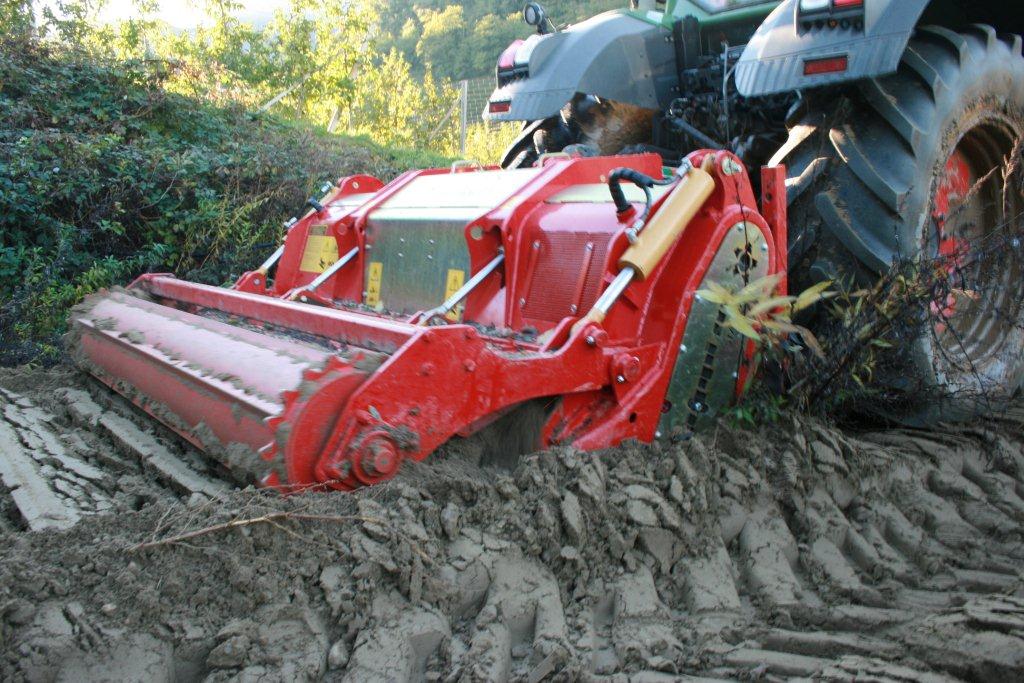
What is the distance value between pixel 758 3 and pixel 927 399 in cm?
244

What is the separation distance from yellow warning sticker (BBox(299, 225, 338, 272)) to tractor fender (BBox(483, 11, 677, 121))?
106cm

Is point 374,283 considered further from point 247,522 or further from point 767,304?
point 247,522

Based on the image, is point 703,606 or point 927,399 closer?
point 703,606

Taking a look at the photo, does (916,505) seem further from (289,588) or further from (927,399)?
(289,588)

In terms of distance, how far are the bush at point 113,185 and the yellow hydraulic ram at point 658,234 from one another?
359 centimetres

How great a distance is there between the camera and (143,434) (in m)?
2.95

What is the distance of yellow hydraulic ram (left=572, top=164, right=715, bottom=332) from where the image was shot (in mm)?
2830

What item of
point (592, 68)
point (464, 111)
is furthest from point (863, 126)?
point (464, 111)

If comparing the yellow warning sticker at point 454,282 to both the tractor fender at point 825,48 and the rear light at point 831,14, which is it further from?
the rear light at point 831,14

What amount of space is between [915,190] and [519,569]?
7.01ft

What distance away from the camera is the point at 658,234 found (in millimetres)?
2895

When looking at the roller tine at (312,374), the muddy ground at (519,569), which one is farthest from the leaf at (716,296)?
the roller tine at (312,374)

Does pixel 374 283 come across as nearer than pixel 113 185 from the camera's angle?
Yes

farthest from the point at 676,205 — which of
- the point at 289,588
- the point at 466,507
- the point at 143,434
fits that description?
the point at 143,434
